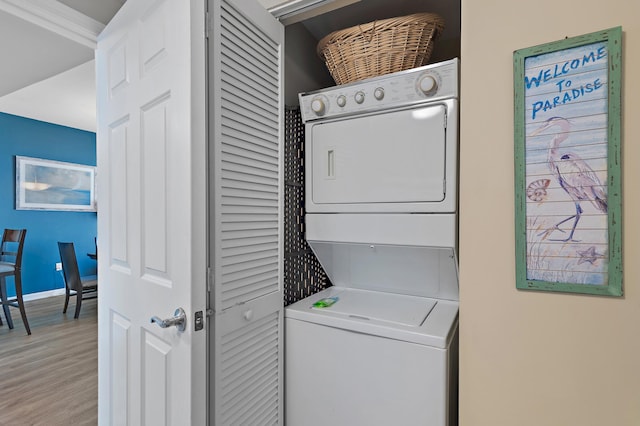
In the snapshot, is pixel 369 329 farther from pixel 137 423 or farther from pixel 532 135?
pixel 137 423

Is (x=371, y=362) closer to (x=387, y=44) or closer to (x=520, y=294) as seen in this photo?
(x=520, y=294)

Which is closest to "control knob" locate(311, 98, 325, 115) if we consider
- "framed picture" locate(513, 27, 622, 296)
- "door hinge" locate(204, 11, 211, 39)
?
"door hinge" locate(204, 11, 211, 39)

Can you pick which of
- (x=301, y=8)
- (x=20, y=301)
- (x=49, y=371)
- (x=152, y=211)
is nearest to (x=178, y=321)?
(x=152, y=211)

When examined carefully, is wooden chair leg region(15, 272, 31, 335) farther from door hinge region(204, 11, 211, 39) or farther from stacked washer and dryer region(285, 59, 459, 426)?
door hinge region(204, 11, 211, 39)

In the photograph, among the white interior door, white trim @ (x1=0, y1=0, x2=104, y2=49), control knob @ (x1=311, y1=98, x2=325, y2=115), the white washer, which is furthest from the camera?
control knob @ (x1=311, y1=98, x2=325, y2=115)

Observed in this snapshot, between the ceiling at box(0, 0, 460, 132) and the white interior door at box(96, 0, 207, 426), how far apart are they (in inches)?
5.3

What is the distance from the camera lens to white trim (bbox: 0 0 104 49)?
1.25 meters

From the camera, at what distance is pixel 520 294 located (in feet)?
3.07

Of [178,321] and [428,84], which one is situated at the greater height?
[428,84]

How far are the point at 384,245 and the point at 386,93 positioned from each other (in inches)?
24.5

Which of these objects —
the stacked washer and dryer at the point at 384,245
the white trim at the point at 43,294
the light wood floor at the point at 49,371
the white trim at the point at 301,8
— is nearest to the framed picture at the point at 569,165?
the stacked washer and dryer at the point at 384,245

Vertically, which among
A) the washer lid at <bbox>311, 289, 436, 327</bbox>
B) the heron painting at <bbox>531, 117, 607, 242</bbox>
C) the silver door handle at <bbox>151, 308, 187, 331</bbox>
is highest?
the heron painting at <bbox>531, 117, 607, 242</bbox>

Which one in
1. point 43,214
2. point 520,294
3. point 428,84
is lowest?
point 520,294

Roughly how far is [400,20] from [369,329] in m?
1.22
